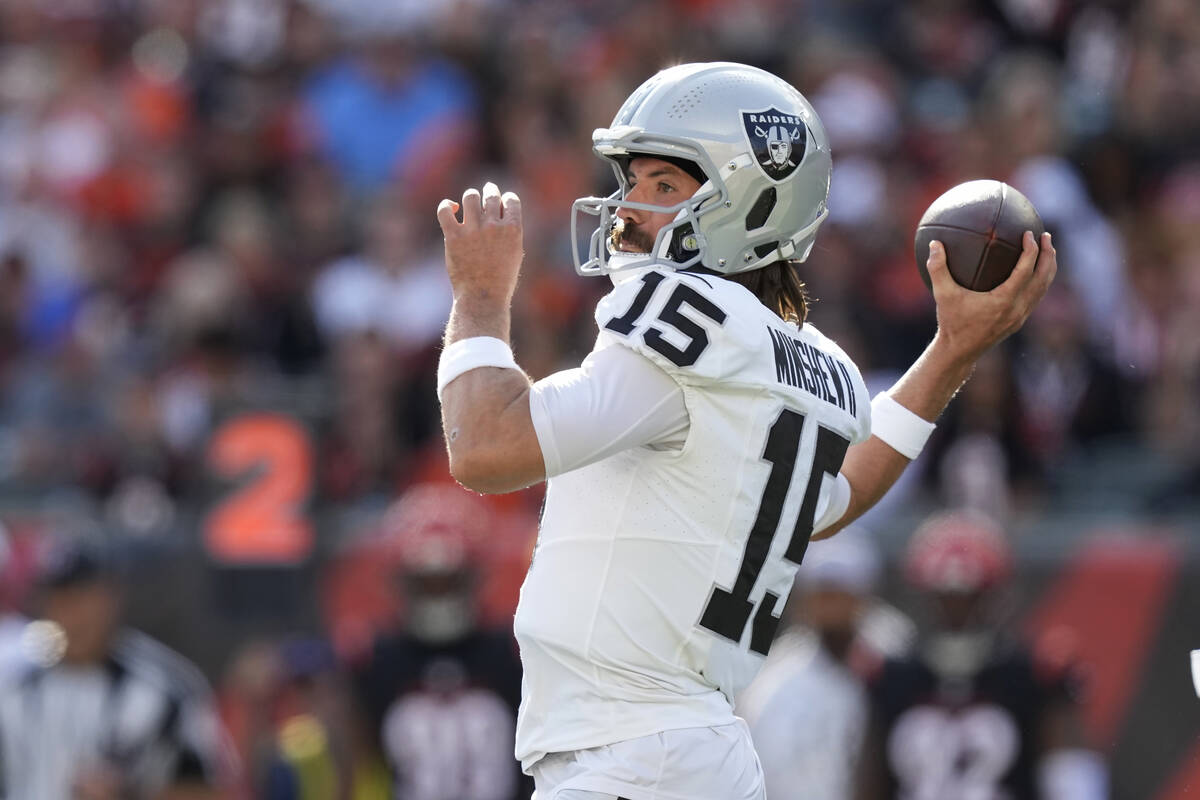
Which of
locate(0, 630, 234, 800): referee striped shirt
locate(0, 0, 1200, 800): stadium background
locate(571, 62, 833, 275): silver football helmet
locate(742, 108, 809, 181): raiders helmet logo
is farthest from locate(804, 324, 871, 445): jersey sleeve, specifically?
locate(0, 0, 1200, 800): stadium background

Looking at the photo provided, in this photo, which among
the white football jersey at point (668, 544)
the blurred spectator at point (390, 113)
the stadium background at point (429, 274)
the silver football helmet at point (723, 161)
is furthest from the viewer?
the blurred spectator at point (390, 113)

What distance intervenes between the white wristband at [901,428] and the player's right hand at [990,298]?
195 mm

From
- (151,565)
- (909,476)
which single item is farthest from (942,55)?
(151,565)

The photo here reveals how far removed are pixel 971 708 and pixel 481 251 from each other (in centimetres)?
436

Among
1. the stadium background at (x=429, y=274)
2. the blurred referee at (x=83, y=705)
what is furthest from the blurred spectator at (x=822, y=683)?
the blurred referee at (x=83, y=705)

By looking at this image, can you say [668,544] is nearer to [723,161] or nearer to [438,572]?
[723,161]

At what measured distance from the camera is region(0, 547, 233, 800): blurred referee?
6.38 m

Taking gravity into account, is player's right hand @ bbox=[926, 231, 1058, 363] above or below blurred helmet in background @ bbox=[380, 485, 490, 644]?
above

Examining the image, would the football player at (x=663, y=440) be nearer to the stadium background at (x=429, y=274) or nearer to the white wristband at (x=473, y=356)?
the white wristband at (x=473, y=356)

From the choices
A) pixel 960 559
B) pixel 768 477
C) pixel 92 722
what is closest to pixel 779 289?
pixel 768 477

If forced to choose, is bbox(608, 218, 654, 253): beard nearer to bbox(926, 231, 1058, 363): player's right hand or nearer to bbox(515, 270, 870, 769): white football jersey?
bbox(515, 270, 870, 769): white football jersey

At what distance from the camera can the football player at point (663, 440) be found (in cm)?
325

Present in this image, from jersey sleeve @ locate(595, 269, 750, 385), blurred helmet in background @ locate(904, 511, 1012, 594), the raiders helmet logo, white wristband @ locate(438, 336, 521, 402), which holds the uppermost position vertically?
the raiders helmet logo

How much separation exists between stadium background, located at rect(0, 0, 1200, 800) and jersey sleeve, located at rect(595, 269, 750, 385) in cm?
454
